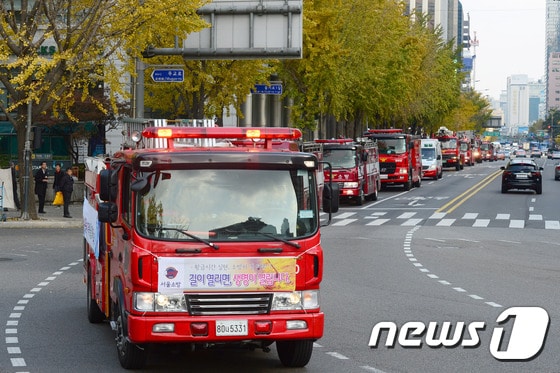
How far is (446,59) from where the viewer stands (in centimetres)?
9850

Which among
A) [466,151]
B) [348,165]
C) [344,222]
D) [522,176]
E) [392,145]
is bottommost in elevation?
[466,151]

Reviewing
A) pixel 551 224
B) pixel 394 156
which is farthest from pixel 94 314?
pixel 394 156

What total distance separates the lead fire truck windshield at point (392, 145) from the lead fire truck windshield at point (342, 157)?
12084 millimetres

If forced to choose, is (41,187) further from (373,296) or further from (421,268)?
(373,296)

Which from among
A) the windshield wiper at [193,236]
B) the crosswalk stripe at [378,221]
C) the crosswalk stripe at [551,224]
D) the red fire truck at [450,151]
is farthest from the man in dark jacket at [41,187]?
the red fire truck at [450,151]

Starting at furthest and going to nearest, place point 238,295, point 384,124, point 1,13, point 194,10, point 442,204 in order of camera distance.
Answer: point 384,124
point 442,204
point 194,10
point 1,13
point 238,295

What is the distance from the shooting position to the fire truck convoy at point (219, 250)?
10.9 metres

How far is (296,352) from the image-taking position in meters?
11.6

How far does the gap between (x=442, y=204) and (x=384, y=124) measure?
4753 cm

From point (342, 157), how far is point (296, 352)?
3397 centimetres

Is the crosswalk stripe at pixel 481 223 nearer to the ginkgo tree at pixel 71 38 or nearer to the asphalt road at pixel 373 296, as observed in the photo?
the asphalt road at pixel 373 296

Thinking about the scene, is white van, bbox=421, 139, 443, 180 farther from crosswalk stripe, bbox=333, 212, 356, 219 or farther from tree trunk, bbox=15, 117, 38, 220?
tree trunk, bbox=15, 117, 38, 220

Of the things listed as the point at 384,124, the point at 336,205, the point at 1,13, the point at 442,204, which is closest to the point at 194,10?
the point at 1,13

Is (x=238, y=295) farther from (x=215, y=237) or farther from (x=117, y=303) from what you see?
(x=117, y=303)
